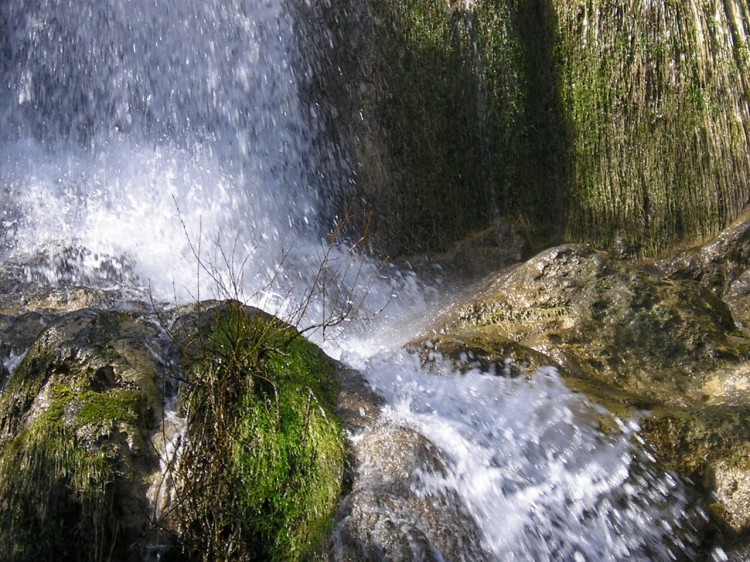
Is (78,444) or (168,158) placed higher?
(168,158)

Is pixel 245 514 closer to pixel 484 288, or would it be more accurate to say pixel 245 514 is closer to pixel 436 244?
pixel 484 288

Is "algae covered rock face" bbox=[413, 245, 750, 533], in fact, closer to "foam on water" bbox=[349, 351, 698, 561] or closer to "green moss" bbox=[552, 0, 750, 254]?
"foam on water" bbox=[349, 351, 698, 561]

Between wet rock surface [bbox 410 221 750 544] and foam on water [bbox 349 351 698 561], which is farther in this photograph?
wet rock surface [bbox 410 221 750 544]

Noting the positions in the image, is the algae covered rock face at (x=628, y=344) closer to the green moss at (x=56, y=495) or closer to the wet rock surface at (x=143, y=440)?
the wet rock surface at (x=143, y=440)

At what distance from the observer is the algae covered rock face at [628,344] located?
422 cm

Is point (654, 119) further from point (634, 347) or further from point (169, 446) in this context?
point (169, 446)


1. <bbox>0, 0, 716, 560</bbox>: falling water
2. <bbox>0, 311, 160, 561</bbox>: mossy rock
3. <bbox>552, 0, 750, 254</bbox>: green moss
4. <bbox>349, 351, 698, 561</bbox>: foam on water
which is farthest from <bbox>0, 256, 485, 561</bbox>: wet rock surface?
<bbox>552, 0, 750, 254</bbox>: green moss

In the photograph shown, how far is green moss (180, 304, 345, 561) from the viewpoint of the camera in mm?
3498

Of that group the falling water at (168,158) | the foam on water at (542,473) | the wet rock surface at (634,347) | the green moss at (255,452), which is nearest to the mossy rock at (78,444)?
the green moss at (255,452)

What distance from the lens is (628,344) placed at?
16.6ft

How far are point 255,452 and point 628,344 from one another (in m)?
2.29

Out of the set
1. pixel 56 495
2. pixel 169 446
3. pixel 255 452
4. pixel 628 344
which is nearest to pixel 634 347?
pixel 628 344

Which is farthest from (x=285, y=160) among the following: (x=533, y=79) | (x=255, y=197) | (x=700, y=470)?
(x=700, y=470)

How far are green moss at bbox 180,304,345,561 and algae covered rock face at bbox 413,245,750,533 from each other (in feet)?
3.78
